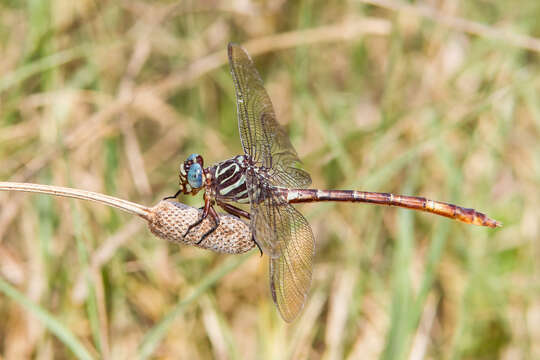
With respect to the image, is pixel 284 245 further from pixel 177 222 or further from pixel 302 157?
pixel 302 157

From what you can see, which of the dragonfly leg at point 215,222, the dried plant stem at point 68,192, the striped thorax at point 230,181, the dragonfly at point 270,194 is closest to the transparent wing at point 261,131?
the dragonfly at point 270,194

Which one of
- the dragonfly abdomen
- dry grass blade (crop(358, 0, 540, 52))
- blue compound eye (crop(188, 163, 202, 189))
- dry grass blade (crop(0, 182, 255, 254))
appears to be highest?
dry grass blade (crop(358, 0, 540, 52))

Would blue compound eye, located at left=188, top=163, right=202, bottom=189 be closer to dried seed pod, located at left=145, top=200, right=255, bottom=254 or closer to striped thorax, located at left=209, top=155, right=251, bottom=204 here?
striped thorax, located at left=209, top=155, right=251, bottom=204

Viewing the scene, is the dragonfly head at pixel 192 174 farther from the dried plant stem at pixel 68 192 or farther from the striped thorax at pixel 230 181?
the dried plant stem at pixel 68 192

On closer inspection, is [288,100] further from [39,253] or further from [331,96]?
[39,253]

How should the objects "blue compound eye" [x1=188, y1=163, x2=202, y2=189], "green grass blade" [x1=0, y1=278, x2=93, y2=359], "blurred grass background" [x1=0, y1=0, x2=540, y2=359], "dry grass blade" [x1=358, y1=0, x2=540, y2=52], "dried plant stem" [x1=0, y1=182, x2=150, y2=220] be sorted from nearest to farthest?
"dried plant stem" [x1=0, y1=182, x2=150, y2=220] < "green grass blade" [x1=0, y1=278, x2=93, y2=359] < "blue compound eye" [x1=188, y1=163, x2=202, y2=189] < "blurred grass background" [x1=0, y1=0, x2=540, y2=359] < "dry grass blade" [x1=358, y1=0, x2=540, y2=52]

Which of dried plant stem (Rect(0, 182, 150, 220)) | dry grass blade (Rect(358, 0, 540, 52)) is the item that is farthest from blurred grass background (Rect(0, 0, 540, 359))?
dried plant stem (Rect(0, 182, 150, 220))

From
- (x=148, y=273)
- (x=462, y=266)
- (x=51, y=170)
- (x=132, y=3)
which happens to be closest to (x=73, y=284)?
(x=148, y=273)
